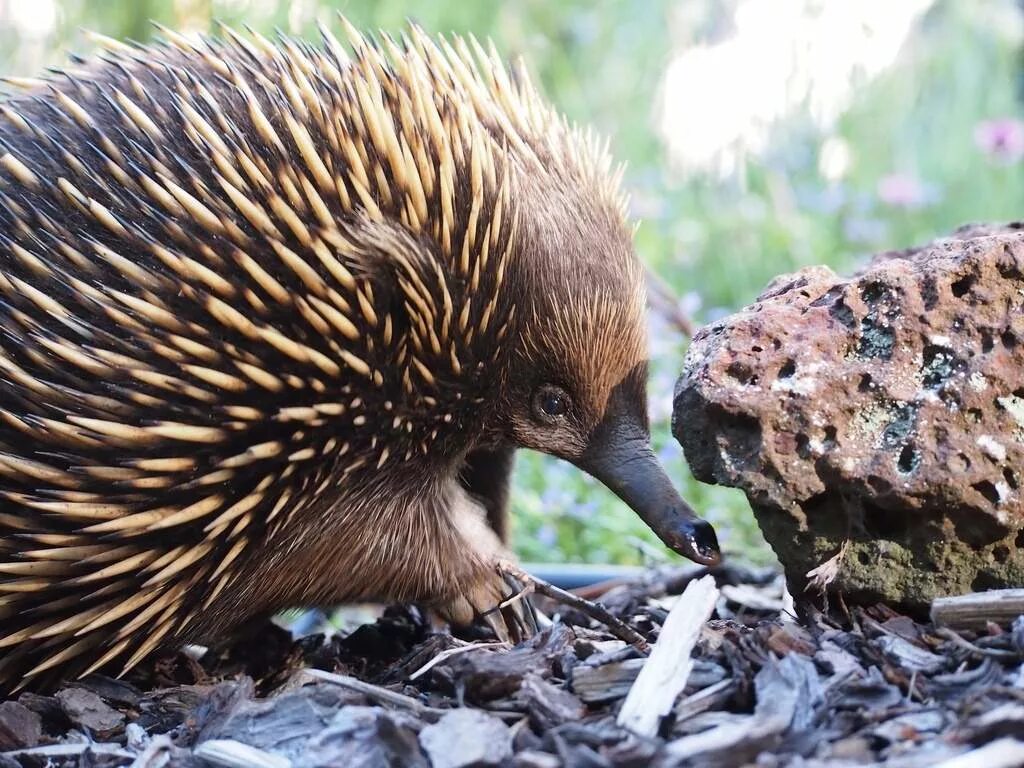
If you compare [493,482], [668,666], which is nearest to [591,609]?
[668,666]

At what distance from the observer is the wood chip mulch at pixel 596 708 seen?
1816 mm

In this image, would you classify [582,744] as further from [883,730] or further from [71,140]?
[71,140]

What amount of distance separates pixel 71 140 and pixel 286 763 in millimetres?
1502

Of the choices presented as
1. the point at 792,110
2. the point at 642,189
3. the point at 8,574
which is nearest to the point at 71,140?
the point at 8,574

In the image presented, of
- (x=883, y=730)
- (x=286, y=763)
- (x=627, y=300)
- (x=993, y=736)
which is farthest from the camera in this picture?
(x=627, y=300)

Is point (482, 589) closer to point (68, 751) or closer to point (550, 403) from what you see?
point (550, 403)

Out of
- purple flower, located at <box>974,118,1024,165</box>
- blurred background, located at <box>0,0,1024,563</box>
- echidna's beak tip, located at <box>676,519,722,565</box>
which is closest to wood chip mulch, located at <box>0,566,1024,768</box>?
echidna's beak tip, located at <box>676,519,722,565</box>

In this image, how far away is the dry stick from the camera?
2471mm

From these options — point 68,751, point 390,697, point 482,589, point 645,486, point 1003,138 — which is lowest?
point 68,751

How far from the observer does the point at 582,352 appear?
2791mm

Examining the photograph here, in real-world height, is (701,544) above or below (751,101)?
below

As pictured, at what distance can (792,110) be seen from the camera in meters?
7.56

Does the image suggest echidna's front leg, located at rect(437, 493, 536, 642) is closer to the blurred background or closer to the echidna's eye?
the echidna's eye

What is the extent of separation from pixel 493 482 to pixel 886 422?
51.8 inches
